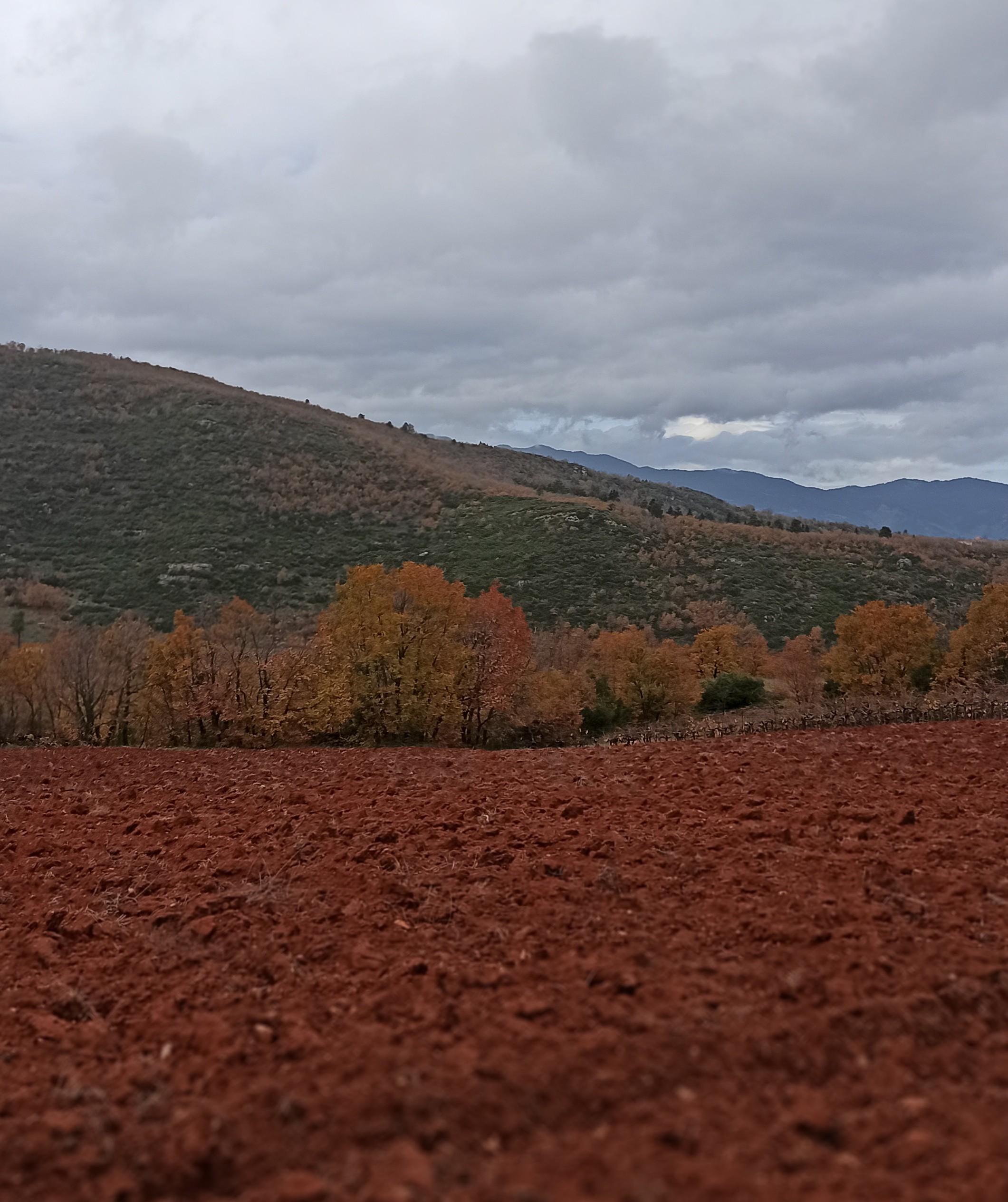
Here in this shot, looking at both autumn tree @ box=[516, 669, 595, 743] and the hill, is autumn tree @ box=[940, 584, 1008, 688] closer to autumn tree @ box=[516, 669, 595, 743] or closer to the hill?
autumn tree @ box=[516, 669, 595, 743]

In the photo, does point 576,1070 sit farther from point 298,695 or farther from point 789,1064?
point 298,695

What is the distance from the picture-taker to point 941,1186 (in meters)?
2.77

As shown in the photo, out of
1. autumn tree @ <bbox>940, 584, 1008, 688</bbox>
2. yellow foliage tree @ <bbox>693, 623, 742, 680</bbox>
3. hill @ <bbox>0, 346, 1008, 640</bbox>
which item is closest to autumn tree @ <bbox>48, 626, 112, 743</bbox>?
hill @ <bbox>0, 346, 1008, 640</bbox>

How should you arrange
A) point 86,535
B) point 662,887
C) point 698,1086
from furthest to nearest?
1. point 86,535
2. point 662,887
3. point 698,1086

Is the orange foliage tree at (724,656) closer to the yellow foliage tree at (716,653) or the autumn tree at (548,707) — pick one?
the yellow foliage tree at (716,653)

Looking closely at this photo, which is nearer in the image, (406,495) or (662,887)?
(662,887)

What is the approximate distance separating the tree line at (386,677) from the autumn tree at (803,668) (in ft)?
1.89

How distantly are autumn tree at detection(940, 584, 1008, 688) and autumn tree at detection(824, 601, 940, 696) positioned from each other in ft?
3.11

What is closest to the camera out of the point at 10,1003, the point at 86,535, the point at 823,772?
→ the point at 10,1003

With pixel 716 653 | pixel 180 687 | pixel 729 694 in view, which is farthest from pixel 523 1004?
pixel 716 653

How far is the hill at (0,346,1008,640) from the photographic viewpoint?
45.5 meters

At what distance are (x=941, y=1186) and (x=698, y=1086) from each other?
0.99 metres

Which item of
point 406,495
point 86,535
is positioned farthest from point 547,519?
point 86,535

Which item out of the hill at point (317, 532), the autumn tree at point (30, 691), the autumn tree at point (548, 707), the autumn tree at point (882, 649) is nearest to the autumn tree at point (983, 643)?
the autumn tree at point (882, 649)
